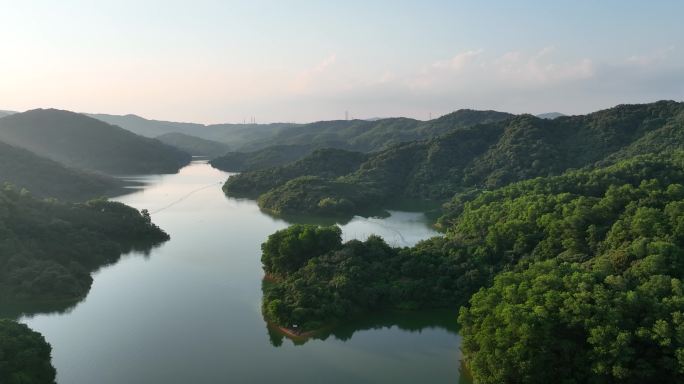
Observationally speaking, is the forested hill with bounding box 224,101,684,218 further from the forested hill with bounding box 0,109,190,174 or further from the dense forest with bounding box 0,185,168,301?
the forested hill with bounding box 0,109,190,174

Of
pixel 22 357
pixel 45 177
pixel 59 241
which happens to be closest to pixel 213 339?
pixel 22 357

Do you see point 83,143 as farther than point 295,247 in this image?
Yes

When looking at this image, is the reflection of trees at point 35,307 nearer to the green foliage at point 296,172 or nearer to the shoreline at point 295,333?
the shoreline at point 295,333

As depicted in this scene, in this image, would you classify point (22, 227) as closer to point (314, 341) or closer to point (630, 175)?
point (314, 341)

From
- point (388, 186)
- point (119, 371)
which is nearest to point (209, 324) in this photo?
point (119, 371)

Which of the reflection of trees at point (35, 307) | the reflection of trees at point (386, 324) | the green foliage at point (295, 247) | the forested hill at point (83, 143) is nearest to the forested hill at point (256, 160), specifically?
the forested hill at point (83, 143)

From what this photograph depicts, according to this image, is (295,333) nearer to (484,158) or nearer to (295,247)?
(295,247)

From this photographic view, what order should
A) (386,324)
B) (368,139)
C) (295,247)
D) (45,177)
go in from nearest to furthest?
(386,324) → (295,247) → (45,177) → (368,139)
